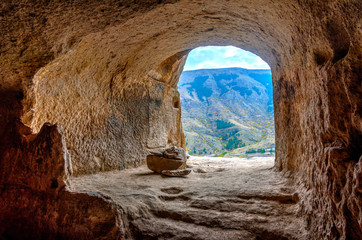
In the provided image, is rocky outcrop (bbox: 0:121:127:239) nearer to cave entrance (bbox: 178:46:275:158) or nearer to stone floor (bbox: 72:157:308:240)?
stone floor (bbox: 72:157:308:240)

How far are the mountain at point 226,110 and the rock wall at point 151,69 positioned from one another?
1269cm

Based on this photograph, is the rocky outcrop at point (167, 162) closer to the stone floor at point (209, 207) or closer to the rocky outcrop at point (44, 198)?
the stone floor at point (209, 207)

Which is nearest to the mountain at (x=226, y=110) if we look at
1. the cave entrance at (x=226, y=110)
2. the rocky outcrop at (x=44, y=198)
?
the cave entrance at (x=226, y=110)

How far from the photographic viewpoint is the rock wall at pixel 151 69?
146cm

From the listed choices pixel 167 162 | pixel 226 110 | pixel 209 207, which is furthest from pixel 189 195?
pixel 226 110

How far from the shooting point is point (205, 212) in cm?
228

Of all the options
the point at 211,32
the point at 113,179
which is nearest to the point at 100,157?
the point at 113,179

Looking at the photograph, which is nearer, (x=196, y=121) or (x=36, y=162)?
(x=36, y=162)

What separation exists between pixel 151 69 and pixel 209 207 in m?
3.47

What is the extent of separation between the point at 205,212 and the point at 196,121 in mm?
23055

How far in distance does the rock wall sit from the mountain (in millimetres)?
12687

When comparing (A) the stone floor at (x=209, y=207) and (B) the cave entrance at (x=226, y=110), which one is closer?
(A) the stone floor at (x=209, y=207)

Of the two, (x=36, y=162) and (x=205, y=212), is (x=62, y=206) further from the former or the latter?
(x=205, y=212)

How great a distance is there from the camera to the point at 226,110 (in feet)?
93.9
